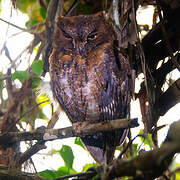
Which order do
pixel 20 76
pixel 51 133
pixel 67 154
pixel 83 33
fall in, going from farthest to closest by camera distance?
pixel 83 33 < pixel 20 76 < pixel 67 154 < pixel 51 133

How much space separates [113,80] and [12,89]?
103cm

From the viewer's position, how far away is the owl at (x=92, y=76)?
2045 millimetres

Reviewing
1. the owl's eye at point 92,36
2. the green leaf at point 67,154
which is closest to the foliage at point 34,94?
the green leaf at point 67,154

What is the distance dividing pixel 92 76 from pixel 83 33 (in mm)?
364

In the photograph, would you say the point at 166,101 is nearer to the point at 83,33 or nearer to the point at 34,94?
the point at 83,33

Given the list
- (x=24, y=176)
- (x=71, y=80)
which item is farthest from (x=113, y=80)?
(x=24, y=176)

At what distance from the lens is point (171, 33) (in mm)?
1818

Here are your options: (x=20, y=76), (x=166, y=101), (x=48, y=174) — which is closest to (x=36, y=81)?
(x=20, y=76)

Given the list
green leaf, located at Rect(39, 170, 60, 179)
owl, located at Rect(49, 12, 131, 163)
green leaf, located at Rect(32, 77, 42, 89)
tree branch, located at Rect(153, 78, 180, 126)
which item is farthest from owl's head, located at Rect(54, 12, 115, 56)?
green leaf, located at Rect(39, 170, 60, 179)

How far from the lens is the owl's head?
2170 millimetres

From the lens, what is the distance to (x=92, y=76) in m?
2.06

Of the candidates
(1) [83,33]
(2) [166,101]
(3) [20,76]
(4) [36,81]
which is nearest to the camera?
(2) [166,101]

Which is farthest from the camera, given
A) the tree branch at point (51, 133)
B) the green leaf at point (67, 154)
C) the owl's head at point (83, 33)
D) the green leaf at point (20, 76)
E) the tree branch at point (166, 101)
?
the owl's head at point (83, 33)

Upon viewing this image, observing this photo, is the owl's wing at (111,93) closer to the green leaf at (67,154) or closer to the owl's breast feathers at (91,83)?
the owl's breast feathers at (91,83)
